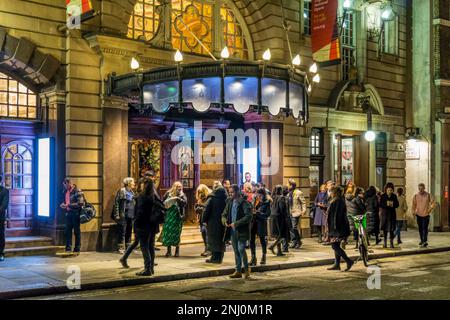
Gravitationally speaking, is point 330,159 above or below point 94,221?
above

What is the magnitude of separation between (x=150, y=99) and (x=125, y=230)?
3306 millimetres

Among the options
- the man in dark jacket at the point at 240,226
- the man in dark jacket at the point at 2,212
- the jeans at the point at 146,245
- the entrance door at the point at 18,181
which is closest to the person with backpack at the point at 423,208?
the man in dark jacket at the point at 240,226

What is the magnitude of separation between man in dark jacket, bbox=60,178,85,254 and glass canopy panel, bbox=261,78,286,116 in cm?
493

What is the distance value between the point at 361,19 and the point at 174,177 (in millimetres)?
9327

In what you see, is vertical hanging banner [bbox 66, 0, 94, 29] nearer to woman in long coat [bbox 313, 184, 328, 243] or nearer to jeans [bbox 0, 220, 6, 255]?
jeans [bbox 0, 220, 6, 255]

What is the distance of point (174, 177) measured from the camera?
19078 millimetres

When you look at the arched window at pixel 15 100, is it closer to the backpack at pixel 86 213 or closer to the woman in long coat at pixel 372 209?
the backpack at pixel 86 213

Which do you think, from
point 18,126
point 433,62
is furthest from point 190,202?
point 433,62

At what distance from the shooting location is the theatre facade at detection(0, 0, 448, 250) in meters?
15.1

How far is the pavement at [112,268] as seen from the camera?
11.2 meters

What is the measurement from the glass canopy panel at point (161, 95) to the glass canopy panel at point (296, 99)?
9.28ft

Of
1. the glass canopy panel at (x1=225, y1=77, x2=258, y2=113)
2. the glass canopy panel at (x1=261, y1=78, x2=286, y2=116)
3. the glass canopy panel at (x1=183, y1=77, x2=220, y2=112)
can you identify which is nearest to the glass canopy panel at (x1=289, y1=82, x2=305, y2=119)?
the glass canopy panel at (x1=261, y1=78, x2=286, y2=116)
